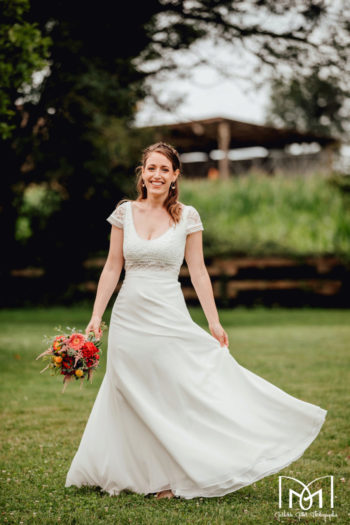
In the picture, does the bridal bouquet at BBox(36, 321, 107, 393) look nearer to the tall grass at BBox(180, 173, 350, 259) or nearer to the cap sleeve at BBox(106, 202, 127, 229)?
the cap sleeve at BBox(106, 202, 127, 229)

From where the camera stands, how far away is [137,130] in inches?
532

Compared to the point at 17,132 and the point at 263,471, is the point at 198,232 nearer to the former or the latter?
the point at 263,471

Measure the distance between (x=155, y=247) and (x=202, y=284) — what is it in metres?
0.42

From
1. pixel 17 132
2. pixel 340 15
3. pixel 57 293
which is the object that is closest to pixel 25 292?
pixel 57 293

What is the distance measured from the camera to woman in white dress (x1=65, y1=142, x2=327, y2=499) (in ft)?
13.3

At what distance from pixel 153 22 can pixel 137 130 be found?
212 cm

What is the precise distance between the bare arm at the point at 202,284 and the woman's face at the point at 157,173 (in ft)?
1.23

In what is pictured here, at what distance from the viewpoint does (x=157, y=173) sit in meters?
4.35

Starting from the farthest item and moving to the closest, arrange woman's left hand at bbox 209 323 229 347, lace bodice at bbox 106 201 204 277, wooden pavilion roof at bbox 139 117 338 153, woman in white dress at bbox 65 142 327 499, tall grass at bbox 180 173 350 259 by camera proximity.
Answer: wooden pavilion roof at bbox 139 117 338 153 → tall grass at bbox 180 173 350 259 → woman's left hand at bbox 209 323 229 347 → lace bodice at bbox 106 201 204 277 → woman in white dress at bbox 65 142 327 499

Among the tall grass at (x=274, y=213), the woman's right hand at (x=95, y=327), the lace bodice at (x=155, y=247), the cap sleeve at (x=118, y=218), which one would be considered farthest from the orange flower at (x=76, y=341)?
the tall grass at (x=274, y=213)

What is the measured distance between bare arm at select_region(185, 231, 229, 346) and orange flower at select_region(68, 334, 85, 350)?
83cm

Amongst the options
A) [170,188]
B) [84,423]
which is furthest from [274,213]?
[170,188]

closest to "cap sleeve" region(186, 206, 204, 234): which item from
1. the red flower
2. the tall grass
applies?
the red flower

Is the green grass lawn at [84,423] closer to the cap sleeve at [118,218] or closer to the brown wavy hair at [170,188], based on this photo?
the cap sleeve at [118,218]
